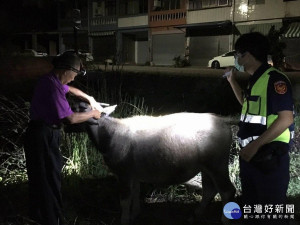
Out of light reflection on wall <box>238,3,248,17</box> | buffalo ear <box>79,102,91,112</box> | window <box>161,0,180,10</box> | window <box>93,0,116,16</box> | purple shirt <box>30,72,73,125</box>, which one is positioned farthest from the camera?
window <box>93,0,116,16</box>

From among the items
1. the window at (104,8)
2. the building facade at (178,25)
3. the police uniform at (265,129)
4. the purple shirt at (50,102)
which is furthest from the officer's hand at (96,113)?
the window at (104,8)

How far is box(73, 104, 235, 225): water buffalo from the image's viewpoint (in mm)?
3574

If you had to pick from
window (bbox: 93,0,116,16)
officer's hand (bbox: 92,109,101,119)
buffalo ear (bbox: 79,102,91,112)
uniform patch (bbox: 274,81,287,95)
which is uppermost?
window (bbox: 93,0,116,16)

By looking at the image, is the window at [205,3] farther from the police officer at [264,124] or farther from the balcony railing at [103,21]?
the police officer at [264,124]

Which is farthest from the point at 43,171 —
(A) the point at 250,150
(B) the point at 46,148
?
(A) the point at 250,150

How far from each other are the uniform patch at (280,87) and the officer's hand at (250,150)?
16.7 inches

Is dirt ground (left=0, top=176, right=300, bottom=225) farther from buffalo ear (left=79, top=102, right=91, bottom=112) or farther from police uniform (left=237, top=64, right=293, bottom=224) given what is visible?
buffalo ear (left=79, top=102, right=91, bottom=112)

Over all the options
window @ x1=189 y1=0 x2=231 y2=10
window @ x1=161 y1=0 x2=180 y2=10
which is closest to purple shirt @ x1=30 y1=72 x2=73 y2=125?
window @ x1=189 y1=0 x2=231 y2=10

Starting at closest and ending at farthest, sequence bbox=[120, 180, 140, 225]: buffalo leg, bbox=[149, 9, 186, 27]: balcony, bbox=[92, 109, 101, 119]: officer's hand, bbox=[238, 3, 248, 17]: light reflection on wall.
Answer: bbox=[92, 109, 101, 119]: officer's hand
bbox=[120, 180, 140, 225]: buffalo leg
bbox=[238, 3, 248, 17]: light reflection on wall
bbox=[149, 9, 186, 27]: balcony

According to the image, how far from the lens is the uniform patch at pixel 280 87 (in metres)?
2.58

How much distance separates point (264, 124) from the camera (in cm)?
271

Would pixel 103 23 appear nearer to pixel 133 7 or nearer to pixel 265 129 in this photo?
pixel 133 7

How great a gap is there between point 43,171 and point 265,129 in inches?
84.2

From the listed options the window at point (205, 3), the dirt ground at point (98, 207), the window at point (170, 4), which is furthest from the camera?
the window at point (170, 4)
